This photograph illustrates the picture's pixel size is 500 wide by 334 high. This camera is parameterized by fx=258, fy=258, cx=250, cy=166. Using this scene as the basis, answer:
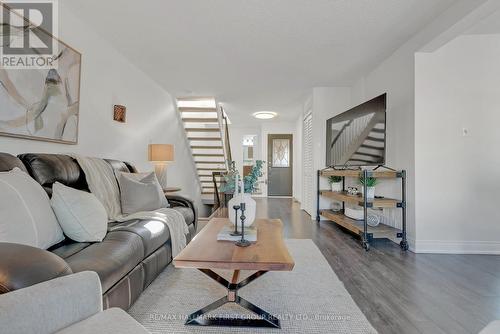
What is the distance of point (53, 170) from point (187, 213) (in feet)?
4.04

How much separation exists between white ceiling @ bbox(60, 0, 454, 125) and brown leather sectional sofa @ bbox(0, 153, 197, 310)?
1.53 metres

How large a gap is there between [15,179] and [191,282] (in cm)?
132

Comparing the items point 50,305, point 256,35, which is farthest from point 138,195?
point 256,35

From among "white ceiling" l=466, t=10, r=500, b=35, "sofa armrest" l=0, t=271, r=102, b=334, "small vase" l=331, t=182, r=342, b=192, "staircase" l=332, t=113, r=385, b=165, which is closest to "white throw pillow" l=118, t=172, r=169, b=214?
"sofa armrest" l=0, t=271, r=102, b=334

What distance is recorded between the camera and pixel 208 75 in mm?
3980

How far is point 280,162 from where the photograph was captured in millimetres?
8398

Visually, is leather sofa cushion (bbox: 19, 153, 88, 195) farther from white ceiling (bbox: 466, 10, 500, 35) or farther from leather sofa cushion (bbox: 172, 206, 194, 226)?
white ceiling (bbox: 466, 10, 500, 35)

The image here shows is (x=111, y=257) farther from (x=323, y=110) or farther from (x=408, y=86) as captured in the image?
(x=323, y=110)

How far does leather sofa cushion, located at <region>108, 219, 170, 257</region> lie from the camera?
177 centimetres

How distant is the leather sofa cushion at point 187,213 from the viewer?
2.62 m

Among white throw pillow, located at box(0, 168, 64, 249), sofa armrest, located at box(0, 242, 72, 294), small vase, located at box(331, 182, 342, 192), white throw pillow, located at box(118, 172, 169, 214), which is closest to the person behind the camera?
sofa armrest, located at box(0, 242, 72, 294)

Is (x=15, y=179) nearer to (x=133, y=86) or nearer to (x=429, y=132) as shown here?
(x=133, y=86)

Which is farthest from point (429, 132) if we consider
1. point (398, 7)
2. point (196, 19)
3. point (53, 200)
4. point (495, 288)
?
point (53, 200)

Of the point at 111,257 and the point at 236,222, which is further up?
the point at 236,222
